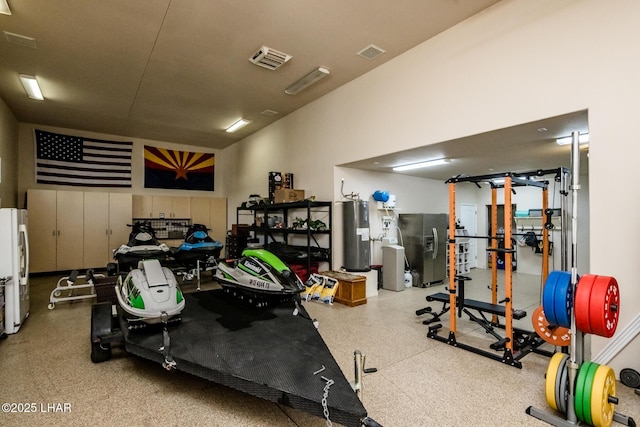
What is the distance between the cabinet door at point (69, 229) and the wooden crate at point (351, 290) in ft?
23.1

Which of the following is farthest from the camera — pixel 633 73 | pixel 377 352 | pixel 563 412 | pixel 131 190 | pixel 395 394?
pixel 131 190

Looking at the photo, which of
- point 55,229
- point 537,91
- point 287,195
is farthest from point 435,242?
point 55,229

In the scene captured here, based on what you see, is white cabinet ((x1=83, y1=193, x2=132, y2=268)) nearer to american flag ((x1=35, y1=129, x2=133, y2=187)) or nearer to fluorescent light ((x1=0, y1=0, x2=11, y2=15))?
american flag ((x1=35, y1=129, x2=133, y2=187))

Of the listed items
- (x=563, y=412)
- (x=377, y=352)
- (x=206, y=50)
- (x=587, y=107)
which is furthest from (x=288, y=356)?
(x=206, y=50)

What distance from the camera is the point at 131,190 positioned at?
9117mm

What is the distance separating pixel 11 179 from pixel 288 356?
8.16m

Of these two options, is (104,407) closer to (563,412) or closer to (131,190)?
(563,412)

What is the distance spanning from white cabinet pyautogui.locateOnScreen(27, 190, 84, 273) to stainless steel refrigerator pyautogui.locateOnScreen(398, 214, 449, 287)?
8.20 m

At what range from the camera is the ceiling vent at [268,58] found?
443 centimetres

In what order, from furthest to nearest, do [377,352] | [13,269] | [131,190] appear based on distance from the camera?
[131,190] → [13,269] → [377,352]

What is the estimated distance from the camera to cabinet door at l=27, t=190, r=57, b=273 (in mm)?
7465

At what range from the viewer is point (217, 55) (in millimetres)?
4590

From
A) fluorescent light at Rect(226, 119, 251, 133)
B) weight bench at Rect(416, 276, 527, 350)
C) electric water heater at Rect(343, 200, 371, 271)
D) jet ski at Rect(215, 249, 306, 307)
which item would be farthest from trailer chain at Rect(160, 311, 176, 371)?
fluorescent light at Rect(226, 119, 251, 133)

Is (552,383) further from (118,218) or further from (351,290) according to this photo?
(118,218)
